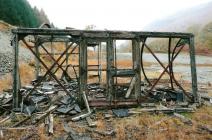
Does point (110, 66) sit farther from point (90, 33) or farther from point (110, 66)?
point (90, 33)

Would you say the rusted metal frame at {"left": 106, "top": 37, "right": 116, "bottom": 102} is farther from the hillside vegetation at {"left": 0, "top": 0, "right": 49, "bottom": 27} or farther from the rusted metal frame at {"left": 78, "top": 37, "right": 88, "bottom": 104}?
the hillside vegetation at {"left": 0, "top": 0, "right": 49, "bottom": 27}

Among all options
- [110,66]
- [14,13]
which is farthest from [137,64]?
[14,13]

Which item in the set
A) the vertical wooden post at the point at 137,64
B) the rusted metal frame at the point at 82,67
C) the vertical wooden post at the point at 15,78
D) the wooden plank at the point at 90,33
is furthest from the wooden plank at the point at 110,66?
the vertical wooden post at the point at 15,78

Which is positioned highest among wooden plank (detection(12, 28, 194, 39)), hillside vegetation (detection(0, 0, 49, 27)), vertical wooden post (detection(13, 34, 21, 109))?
hillside vegetation (detection(0, 0, 49, 27))

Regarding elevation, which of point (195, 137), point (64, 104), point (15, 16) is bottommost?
point (195, 137)

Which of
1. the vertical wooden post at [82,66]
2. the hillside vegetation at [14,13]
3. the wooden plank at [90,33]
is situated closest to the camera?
the wooden plank at [90,33]

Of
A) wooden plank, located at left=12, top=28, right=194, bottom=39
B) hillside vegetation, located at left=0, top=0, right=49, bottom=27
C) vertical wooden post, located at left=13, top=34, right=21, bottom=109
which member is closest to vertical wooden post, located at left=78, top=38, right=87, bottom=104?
Result: wooden plank, located at left=12, top=28, right=194, bottom=39

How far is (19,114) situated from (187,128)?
635 cm

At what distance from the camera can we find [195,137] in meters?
10.7

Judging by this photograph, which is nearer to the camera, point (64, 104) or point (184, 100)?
point (64, 104)

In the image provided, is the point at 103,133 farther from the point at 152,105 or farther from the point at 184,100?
the point at 184,100

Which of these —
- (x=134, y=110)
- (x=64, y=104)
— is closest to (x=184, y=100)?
(x=134, y=110)

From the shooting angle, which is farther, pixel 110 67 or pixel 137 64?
pixel 137 64

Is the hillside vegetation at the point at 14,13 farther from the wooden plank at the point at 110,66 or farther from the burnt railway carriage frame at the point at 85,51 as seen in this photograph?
the wooden plank at the point at 110,66
